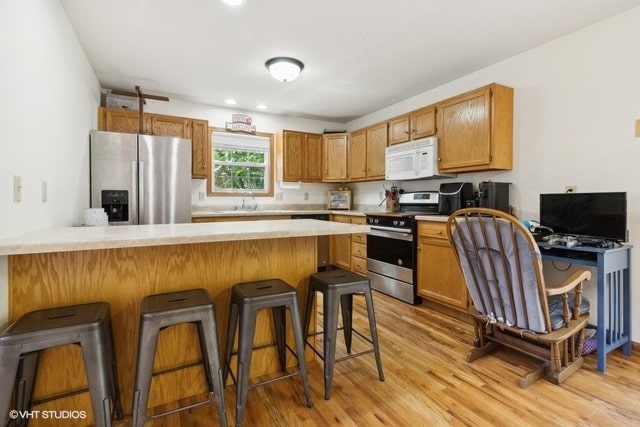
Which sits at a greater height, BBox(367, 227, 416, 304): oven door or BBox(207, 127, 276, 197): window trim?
BBox(207, 127, 276, 197): window trim

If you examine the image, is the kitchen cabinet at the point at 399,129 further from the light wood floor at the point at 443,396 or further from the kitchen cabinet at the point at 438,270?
the light wood floor at the point at 443,396

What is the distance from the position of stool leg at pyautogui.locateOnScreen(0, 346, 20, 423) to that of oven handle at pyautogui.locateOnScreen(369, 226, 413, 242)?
277cm

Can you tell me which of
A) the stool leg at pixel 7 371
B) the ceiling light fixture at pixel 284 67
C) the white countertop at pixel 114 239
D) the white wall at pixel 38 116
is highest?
the ceiling light fixture at pixel 284 67

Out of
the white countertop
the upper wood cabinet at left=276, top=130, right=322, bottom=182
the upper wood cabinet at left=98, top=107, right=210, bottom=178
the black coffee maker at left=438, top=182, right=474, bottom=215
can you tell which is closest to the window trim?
the upper wood cabinet at left=276, top=130, right=322, bottom=182

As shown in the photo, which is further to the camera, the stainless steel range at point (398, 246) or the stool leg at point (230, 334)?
the stainless steel range at point (398, 246)

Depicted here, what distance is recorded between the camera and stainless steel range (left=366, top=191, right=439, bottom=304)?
3361 mm

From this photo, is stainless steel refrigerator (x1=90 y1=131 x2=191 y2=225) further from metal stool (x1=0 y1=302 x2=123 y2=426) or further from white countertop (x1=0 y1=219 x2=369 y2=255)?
metal stool (x1=0 y1=302 x2=123 y2=426)

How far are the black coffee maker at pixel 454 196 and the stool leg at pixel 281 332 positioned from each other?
2.09m

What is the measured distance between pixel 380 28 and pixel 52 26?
2235 mm

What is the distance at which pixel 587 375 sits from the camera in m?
2.02

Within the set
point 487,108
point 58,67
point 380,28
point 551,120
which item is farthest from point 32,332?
point 551,120

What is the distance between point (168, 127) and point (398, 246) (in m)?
3.13

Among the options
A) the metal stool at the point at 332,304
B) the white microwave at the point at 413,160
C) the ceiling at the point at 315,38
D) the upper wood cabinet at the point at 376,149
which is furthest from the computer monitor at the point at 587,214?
the upper wood cabinet at the point at 376,149

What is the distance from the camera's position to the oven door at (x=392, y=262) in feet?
11.1
